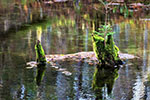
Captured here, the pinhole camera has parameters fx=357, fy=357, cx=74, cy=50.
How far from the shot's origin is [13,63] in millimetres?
17094

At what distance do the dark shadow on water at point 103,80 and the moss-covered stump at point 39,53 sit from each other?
8.47ft

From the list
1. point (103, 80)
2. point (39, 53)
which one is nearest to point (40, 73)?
point (39, 53)

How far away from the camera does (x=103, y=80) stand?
14.9m

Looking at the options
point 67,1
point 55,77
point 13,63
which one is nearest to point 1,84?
point 55,77

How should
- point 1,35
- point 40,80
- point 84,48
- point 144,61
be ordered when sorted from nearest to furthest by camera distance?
point 40,80
point 144,61
point 84,48
point 1,35

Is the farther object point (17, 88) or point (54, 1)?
point (54, 1)

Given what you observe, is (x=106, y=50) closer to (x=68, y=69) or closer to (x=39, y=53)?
(x=68, y=69)

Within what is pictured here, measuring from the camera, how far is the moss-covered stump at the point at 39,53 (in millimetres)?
16617

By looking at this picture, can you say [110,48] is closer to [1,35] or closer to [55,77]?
[55,77]

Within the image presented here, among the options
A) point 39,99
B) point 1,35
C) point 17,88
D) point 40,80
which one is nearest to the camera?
point 39,99

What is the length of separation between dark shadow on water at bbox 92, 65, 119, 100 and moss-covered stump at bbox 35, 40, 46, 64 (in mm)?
2581

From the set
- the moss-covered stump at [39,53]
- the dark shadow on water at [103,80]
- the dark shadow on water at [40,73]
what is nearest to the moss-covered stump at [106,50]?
the dark shadow on water at [103,80]

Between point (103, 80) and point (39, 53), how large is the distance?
358 centimetres

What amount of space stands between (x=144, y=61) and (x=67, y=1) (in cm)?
4234
